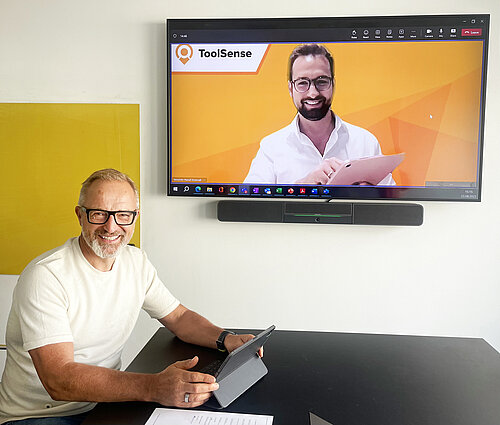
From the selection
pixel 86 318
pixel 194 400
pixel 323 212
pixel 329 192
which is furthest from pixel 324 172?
pixel 194 400

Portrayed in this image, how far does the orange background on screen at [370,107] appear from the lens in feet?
9.80

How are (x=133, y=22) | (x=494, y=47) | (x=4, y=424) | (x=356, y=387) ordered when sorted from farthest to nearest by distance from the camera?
(x=133, y=22)
(x=494, y=47)
(x=4, y=424)
(x=356, y=387)

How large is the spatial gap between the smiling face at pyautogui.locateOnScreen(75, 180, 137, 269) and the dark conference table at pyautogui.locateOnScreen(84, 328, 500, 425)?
0.37 meters

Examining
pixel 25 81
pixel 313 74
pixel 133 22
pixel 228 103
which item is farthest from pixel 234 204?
pixel 25 81

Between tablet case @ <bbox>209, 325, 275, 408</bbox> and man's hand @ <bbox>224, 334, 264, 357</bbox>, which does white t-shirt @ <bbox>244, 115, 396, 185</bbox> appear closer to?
man's hand @ <bbox>224, 334, 264, 357</bbox>

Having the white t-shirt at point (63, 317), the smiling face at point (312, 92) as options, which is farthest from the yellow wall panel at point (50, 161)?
the white t-shirt at point (63, 317)

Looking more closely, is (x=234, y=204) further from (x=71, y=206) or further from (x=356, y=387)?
(x=356, y=387)

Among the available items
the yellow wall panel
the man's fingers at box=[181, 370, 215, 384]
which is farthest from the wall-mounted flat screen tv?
the man's fingers at box=[181, 370, 215, 384]

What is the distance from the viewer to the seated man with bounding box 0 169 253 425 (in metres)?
1.64

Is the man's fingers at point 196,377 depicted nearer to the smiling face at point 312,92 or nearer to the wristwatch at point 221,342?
the wristwatch at point 221,342

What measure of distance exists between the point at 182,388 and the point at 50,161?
7.26ft

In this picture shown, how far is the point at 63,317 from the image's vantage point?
5.78 feet

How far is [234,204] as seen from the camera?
10.3 feet

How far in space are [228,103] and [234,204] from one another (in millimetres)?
567
